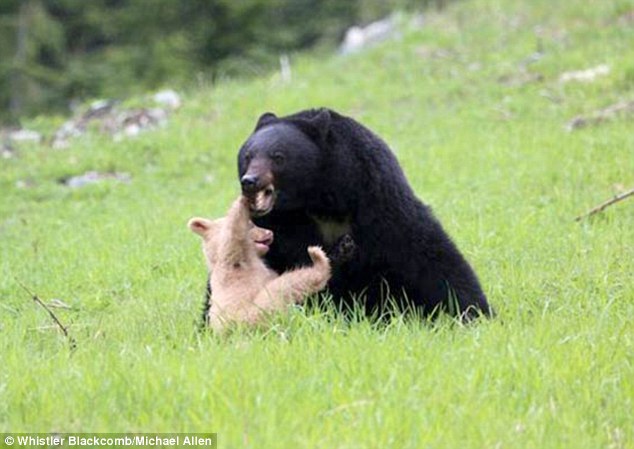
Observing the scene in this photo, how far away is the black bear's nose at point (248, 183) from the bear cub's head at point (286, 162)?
0.17 ft

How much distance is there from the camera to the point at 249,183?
5.81 meters

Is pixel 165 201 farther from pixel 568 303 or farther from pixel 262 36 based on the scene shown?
pixel 262 36

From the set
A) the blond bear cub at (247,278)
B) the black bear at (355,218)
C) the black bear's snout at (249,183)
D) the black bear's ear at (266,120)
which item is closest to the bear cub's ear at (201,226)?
the blond bear cub at (247,278)

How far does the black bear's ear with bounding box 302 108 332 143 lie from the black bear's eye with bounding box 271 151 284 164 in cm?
21

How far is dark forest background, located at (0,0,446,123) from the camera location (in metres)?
34.1

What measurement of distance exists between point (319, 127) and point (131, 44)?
108 ft

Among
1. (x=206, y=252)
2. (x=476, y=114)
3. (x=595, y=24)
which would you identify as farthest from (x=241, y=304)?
(x=595, y=24)

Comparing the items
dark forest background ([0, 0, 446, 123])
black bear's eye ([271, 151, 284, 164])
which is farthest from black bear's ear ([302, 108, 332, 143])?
dark forest background ([0, 0, 446, 123])

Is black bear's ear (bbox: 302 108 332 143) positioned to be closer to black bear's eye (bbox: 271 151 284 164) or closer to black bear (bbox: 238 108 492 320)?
black bear (bbox: 238 108 492 320)

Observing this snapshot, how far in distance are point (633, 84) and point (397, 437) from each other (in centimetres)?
1078

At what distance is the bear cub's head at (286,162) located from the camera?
6.00 meters

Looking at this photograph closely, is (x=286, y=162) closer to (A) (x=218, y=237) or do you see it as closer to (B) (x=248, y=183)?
(B) (x=248, y=183)

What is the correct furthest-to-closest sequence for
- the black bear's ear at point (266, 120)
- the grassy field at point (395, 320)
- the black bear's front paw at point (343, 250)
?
the black bear's ear at point (266, 120)
the black bear's front paw at point (343, 250)
the grassy field at point (395, 320)

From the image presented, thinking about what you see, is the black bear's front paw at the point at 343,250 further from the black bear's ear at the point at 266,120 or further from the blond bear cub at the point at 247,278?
the black bear's ear at the point at 266,120
